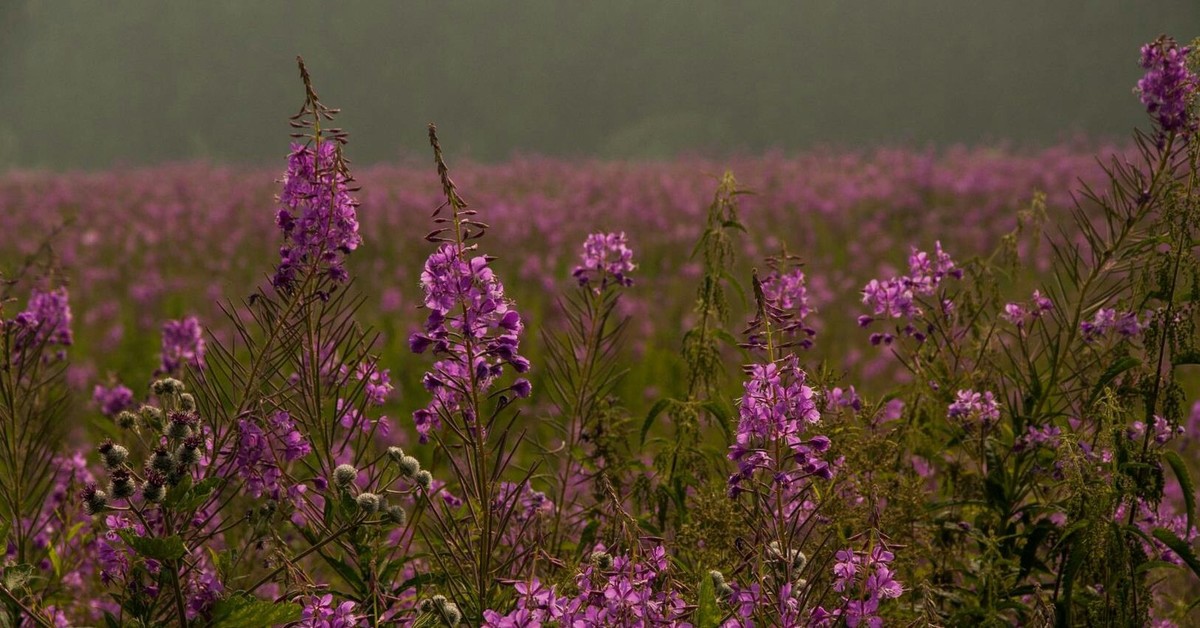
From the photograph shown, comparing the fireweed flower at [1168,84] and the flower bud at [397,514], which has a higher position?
the fireweed flower at [1168,84]

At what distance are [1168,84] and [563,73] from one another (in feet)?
146

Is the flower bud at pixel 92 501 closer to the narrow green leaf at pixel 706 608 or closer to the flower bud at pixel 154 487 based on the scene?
the flower bud at pixel 154 487

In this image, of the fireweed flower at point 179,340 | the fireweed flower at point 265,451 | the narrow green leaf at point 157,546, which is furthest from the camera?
the fireweed flower at point 179,340

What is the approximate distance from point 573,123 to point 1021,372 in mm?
42863

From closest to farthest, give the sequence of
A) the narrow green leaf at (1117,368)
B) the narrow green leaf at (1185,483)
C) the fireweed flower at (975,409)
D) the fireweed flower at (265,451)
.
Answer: the fireweed flower at (265,451)
the narrow green leaf at (1185,483)
the narrow green leaf at (1117,368)
the fireweed flower at (975,409)

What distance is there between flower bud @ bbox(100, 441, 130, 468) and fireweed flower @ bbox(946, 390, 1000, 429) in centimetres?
192

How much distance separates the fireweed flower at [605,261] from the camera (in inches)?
115

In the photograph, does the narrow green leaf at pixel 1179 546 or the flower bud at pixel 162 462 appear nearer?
the flower bud at pixel 162 462

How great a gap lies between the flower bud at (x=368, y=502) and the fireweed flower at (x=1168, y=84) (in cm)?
226

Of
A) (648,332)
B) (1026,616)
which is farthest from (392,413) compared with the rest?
(1026,616)

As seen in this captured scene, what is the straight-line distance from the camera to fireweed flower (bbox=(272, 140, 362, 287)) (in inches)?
89.7

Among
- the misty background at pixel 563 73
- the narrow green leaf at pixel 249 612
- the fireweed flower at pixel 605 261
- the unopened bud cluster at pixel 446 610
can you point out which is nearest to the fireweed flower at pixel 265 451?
the narrow green leaf at pixel 249 612

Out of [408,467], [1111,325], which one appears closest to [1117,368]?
[1111,325]

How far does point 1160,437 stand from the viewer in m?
2.57
